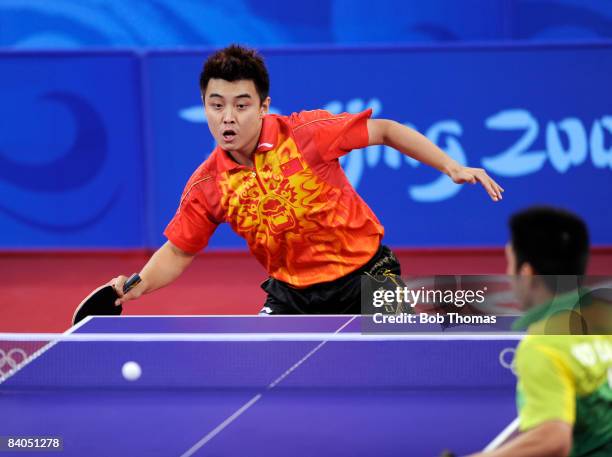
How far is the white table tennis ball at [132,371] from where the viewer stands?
2834mm

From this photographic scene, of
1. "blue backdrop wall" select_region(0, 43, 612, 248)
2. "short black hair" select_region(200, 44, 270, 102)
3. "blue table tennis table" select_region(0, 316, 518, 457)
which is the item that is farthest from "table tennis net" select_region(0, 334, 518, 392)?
"blue backdrop wall" select_region(0, 43, 612, 248)

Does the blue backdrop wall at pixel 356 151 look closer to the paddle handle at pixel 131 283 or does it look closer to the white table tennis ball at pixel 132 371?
the paddle handle at pixel 131 283

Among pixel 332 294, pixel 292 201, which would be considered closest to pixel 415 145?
pixel 292 201

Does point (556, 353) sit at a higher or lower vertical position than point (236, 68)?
lower

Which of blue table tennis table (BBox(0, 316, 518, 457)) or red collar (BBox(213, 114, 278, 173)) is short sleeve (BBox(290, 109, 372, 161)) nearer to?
red collar (BBox(213, 114, 278, 173))

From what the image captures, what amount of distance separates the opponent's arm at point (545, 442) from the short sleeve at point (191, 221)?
6.02 feet

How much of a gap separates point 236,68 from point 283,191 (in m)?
0.48

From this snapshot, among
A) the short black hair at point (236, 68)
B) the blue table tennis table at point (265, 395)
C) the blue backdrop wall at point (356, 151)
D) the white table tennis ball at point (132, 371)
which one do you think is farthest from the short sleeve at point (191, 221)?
the blue backdrop wall at point (356, 151)

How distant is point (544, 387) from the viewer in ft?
6.24

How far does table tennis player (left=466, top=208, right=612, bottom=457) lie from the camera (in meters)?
1.90

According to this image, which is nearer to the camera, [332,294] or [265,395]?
[265,395]

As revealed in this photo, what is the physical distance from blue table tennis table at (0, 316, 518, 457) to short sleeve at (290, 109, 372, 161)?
820 millimetres

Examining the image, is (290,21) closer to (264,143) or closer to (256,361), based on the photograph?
(264,143)

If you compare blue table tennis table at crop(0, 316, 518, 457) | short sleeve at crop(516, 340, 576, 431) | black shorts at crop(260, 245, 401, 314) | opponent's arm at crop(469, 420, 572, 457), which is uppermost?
black shorts at crop(260, 245, 401, 314)
